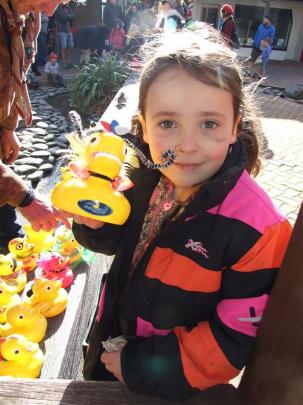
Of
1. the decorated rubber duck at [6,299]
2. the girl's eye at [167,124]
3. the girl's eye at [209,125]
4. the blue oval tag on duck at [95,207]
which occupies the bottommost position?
the decorated rubber duck at [6,299]

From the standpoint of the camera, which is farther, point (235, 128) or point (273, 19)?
point (273, 19)

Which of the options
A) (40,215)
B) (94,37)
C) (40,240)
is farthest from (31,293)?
(94,37)

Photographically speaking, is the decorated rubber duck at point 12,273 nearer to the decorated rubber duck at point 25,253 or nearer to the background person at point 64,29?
the decorated rubber duck at point 25,253

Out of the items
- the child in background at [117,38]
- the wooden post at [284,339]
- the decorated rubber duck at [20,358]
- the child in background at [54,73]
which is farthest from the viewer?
the child in background at [117,38]

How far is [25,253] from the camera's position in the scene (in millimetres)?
3000

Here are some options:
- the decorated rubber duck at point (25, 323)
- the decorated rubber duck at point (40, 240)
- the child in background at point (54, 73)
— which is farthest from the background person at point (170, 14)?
the decorated rubber duck at point (25, 323)

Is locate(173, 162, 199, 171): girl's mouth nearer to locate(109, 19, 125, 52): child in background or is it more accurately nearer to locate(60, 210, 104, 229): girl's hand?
locate(60, 210, 104, 229): girl's hand

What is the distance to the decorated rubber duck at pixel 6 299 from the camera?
99.5 inches

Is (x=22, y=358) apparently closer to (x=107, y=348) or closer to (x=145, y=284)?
(x=107, y=348)

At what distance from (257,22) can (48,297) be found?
806 inches

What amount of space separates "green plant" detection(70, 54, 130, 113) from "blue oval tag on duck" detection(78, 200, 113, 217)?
295 inches

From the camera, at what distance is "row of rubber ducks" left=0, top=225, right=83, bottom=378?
2133 millimetres

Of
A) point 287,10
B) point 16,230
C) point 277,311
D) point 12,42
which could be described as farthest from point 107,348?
point 287,10

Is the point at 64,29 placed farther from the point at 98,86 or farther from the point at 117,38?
the point at 98,86
